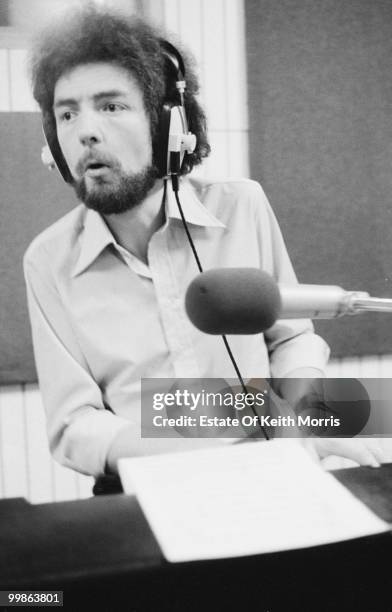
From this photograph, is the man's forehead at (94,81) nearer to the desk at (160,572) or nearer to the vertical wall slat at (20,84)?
the vertical wall slat at (20,84)

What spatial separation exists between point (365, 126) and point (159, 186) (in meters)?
0.63

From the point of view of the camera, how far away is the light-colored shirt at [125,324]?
922mm

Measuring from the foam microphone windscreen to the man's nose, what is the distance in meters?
0.57

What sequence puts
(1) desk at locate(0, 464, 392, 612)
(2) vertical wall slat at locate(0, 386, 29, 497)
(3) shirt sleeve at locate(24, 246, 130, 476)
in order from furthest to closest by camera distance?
(2) vertical wall slat at locate(0, 386, 29, 497) < (3) shirt sleeve at locate(24, 246, 130, 476) < (1) desk at locate(0, 464, 392, 612)

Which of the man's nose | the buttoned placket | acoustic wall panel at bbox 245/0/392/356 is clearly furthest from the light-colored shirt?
acoustic wall panel at bbox 245/0/392/356

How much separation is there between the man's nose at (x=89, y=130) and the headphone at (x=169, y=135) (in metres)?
0.06

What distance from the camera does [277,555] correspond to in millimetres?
368

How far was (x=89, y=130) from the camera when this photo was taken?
0.92 metres

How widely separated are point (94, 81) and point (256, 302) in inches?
25.8

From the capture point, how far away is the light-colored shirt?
92cm

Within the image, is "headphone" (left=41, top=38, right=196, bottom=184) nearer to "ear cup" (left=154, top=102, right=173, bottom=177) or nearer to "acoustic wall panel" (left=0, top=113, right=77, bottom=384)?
"ear cup" (left=154, top=102, right=173, bottom=177)

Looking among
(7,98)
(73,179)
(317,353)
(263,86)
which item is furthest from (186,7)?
(317,353)

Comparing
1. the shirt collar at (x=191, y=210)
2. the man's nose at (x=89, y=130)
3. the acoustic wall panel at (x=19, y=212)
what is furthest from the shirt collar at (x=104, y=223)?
the acoustic wall panel at (x=19, y=212)

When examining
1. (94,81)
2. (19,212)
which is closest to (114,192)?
(94,81)
